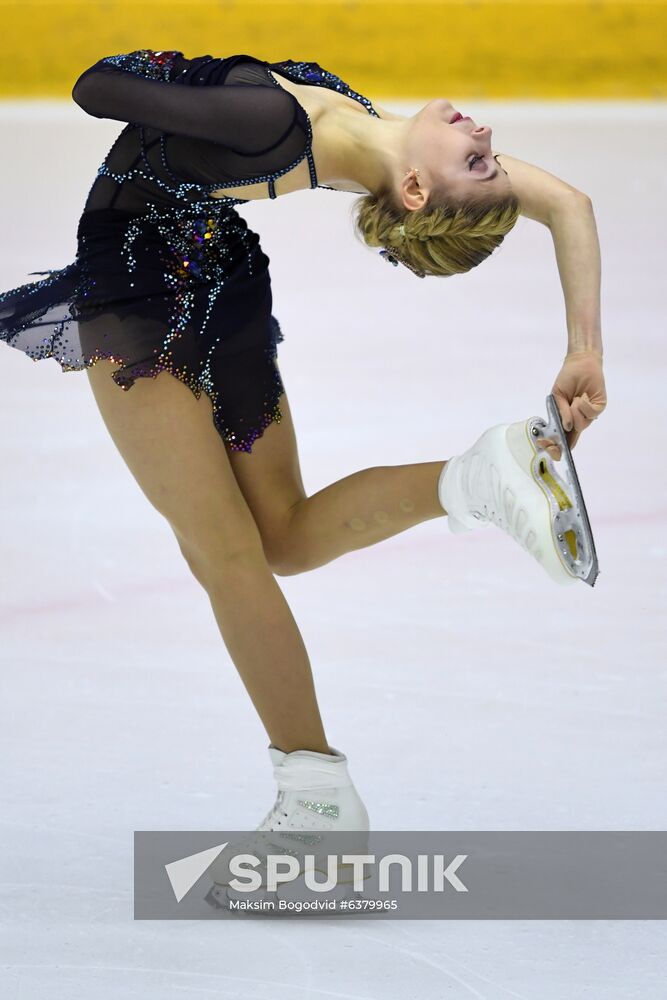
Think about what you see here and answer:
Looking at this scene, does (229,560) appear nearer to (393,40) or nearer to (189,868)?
(189,868)

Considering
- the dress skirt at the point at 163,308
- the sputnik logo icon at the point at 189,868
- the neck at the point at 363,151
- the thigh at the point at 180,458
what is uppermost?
the neck at the point at 363,151

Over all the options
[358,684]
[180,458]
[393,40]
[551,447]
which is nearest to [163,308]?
[180,458]

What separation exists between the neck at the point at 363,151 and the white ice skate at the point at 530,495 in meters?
0.34

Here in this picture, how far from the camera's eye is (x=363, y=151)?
5.89 ft

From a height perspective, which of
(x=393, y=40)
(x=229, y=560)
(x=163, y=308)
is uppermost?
→ (x=393, y=40)

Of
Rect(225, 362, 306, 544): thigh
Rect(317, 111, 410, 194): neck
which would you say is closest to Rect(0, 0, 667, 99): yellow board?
Rect(225, 362, 306, 544): thigh

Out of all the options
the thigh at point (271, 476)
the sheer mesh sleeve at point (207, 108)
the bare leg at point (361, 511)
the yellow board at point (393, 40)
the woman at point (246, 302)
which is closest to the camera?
the sheer mesh sleeve at point (207, 108)

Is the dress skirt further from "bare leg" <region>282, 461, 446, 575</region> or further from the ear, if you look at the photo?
the ear

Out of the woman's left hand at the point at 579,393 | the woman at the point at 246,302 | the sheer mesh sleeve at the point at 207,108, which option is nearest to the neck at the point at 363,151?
the woman at the point at 246,302

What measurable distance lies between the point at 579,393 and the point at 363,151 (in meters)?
0.39

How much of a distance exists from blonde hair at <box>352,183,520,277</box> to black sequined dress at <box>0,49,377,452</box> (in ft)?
0.38

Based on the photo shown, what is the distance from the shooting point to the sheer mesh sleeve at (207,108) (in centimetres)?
164

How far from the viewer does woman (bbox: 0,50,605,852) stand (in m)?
1.76

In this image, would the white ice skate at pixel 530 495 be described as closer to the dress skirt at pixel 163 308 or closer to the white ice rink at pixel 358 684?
the dress skirt at pixel 163 308
